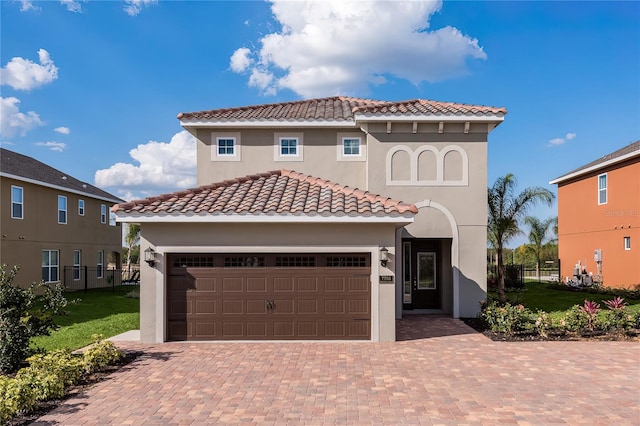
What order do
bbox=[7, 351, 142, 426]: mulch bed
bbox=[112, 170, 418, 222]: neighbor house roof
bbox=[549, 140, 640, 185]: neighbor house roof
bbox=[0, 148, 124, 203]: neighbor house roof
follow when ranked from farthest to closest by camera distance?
bbox=[0, 148, 124, 203]: neighbor house roof
bbox=[549, 140, 640, 185]: neighbor house roof
bbox=[112, 170, 418, 222]: neighbor house roof
bbox=[7, 351, 142, 426]: mulch bed

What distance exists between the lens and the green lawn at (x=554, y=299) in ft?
54.9

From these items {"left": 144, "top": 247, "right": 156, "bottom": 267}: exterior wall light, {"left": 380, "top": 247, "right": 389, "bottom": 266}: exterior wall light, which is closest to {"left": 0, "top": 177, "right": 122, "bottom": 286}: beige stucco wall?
{"left": 144, "top": 247, "right": 156, "bottom": 267}: exterior wall light

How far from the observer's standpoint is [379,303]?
1111cm

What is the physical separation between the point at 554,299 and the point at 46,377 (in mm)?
18691

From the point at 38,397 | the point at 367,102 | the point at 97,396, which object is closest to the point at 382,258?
the point at 97,396

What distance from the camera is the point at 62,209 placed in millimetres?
24828

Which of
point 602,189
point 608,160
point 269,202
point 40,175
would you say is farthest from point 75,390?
point 602,189

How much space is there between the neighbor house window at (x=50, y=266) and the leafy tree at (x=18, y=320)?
15.9 m

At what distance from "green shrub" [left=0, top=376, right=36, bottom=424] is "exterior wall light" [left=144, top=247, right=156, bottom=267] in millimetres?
4377

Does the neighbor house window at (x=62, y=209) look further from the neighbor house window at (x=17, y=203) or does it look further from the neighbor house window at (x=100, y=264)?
the neighbor house window at (x=100, y=264)

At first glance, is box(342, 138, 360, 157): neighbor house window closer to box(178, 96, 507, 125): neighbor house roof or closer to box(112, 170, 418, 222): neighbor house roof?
box(178, 96, 507, 125): neighbor house roof

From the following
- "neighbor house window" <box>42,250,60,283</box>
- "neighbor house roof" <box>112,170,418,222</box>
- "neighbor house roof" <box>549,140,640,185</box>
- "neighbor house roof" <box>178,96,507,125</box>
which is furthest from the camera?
"neighbor house window" <box>42,250,60,283</box>

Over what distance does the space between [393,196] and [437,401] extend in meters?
8.14

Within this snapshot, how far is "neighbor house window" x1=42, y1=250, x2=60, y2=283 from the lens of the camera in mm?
23000
